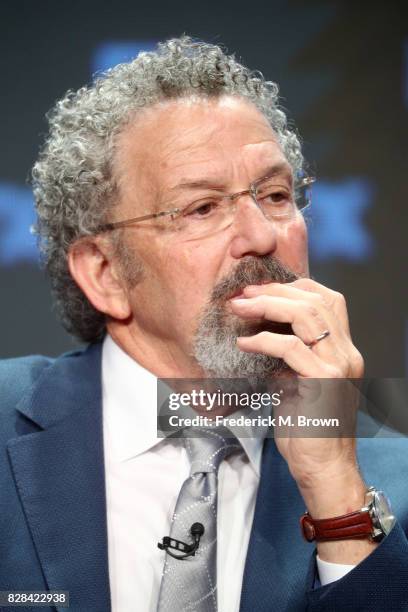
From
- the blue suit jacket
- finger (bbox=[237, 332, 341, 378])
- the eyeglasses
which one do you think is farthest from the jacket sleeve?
the eyeglasses

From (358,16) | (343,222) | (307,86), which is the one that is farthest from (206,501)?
(358,16)

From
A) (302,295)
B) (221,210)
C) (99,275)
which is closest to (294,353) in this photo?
(302,295)

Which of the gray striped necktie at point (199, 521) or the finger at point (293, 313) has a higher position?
the finger at point (293, 313)

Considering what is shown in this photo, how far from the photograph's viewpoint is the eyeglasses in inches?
82.7

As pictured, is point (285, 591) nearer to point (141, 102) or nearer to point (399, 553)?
point (399, 553)

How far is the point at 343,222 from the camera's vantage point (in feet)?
10.0

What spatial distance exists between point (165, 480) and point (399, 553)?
0.58 metres

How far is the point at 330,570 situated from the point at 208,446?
421 millimetres

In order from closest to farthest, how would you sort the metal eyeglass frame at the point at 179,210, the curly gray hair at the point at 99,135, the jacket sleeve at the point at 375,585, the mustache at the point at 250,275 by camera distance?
the jacket sleeve at the point at 375,585, the mustache at the point at 250,275, the metal eyeglass frame at the point at 179,210, the curly gray hair at the point at 99,135

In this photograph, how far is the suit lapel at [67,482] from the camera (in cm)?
186

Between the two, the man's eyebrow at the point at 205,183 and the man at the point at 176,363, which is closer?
the man at the point at 176,363

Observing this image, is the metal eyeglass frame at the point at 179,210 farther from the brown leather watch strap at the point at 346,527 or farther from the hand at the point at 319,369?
the brown leather watch strap at the point at 346,527

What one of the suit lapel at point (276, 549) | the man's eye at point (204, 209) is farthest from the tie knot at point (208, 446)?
the man's eye at point (204, 209)

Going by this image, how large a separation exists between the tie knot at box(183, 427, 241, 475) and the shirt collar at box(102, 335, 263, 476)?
5cm
